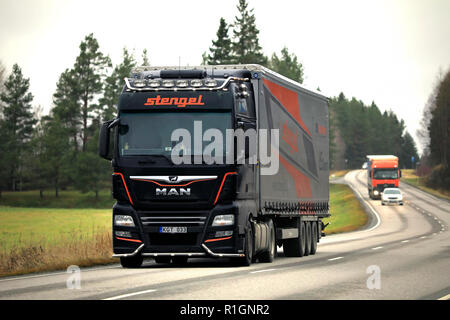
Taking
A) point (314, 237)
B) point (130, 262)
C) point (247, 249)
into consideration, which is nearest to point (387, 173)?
point (314, 237)

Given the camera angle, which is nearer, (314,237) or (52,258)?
(52,258)

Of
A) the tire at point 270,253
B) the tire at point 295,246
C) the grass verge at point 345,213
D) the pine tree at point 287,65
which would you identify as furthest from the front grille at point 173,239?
the pine tree at point 287,65

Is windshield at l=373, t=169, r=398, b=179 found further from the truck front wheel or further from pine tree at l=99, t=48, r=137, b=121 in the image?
the truck front wheel

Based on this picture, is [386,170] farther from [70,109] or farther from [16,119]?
[16,119]

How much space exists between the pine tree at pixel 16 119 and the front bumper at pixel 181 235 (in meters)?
102

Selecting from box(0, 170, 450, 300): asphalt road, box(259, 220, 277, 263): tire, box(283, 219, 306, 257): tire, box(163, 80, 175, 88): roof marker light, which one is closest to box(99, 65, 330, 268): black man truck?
box(163, 80, 175, 88): roof marker light

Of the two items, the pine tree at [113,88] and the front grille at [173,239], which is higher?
the pine tree at [113,88]

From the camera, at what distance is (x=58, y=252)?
22672mm

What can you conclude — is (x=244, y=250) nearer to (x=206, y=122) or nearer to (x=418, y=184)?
(x=206, y=122)

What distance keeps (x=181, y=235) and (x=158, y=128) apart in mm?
2263

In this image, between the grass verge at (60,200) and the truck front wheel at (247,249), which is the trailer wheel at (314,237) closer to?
the truck front wheel at (247,249)

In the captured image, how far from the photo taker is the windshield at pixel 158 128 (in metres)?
18.6

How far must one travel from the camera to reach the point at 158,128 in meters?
18.7
